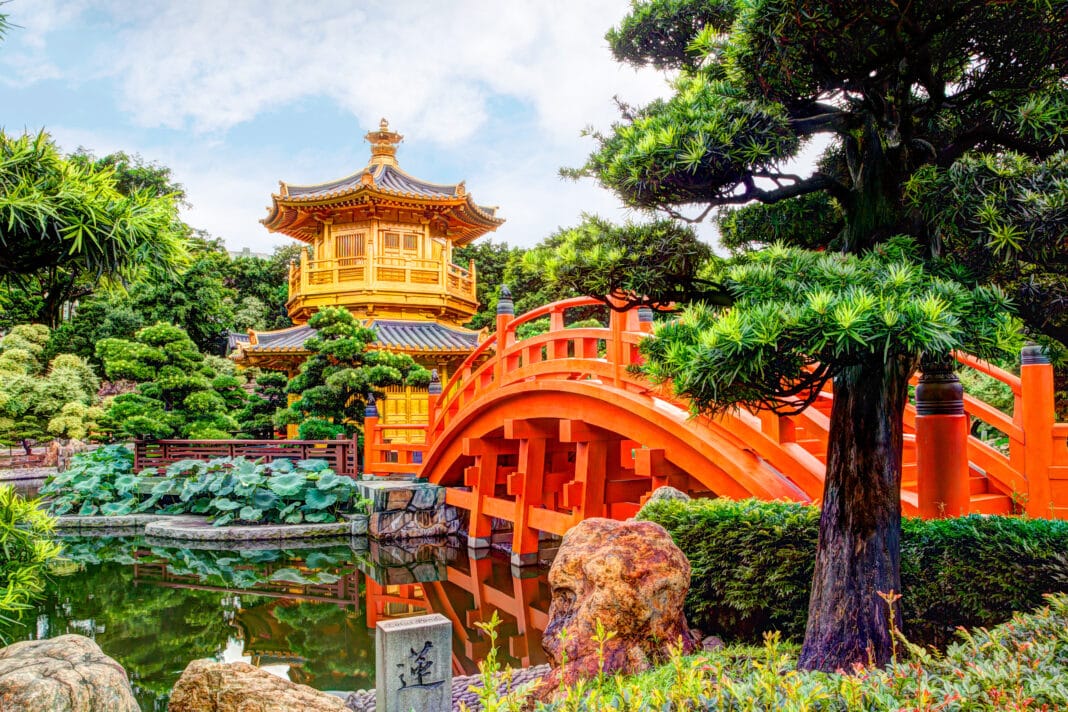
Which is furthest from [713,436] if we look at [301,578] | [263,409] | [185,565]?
[263,409]

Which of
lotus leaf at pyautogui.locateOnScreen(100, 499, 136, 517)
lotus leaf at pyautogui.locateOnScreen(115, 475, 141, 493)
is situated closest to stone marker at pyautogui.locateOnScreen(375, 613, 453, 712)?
lotus leaf at pyautogui.locateOnScreen(100, 499, 136, 517)

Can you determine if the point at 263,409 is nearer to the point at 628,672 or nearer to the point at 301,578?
the point at 301,578

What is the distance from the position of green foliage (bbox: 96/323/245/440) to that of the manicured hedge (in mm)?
12945

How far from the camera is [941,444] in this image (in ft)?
15.1

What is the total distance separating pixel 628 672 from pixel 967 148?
11.1 feet

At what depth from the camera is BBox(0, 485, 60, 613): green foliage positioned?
10.1 ft

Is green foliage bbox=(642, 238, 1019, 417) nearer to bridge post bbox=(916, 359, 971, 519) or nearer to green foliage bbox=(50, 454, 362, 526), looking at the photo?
bridge post bbox=(916, 359, 971, 519)

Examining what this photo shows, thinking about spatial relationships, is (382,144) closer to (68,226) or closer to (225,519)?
(225,519)

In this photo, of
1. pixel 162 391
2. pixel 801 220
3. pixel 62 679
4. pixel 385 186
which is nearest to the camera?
pixel 62 679

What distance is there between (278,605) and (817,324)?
8.14 metres

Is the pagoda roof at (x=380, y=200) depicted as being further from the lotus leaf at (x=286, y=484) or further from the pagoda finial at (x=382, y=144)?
the lotus leaf at (x=286, y=484)

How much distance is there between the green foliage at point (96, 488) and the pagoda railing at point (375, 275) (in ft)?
21.3

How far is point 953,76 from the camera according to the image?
3.74 m

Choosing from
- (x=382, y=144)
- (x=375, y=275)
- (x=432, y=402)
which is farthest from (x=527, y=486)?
(x=382, y=144)
